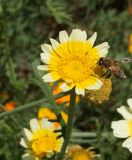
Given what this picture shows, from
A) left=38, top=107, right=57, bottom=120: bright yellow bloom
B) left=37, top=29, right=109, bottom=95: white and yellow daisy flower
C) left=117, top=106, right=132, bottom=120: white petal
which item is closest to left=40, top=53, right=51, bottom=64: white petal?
left=37, top=29, right=109, bottom=95: white and yellow daisy flower

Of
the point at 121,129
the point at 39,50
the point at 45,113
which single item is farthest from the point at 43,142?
the point at 39,50

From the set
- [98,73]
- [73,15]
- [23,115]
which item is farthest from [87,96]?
[73,15]

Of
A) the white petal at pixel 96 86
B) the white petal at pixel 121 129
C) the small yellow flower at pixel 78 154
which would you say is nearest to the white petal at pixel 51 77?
the white petal at pixel 96 86

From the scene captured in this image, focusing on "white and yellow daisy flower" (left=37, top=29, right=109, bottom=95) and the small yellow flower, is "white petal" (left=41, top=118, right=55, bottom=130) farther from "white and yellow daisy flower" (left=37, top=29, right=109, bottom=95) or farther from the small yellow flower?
"white and yellow daisy flower" (left=37, top=29, right=109, bottom=95)

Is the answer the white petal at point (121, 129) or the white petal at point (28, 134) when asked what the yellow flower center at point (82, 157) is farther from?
the white petal at point (121, 129)

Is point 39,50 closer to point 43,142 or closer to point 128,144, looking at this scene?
point 43,142

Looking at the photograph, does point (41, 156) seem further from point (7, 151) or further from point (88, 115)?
point (88, 115)
